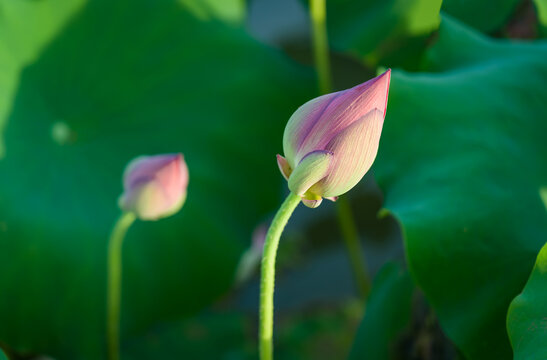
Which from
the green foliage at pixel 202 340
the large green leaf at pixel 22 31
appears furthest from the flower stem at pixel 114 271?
the green foliage at pixel 202 340

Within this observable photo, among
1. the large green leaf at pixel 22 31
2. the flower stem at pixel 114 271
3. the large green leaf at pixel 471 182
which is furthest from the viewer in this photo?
the large green leaf at pixel 22 31

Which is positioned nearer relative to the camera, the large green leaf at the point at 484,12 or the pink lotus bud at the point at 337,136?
the pink lotus bud at the point at 337,136

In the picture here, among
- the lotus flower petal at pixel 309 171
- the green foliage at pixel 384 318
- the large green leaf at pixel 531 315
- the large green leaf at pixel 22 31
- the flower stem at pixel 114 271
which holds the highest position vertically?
the lotus flower petal at pixel 309 171

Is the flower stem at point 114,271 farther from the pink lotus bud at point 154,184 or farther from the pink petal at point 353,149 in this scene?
the pink petal at point 353,149

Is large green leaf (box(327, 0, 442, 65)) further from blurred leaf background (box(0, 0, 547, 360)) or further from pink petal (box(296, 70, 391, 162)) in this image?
pink petal (box(296, 70, 391, 162))

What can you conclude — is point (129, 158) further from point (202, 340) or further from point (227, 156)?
point (202, 340)

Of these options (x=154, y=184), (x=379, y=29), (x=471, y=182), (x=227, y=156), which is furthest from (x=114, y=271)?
(x=379, y=29)

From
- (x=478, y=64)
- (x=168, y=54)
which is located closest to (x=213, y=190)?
(x=168, y=54)
